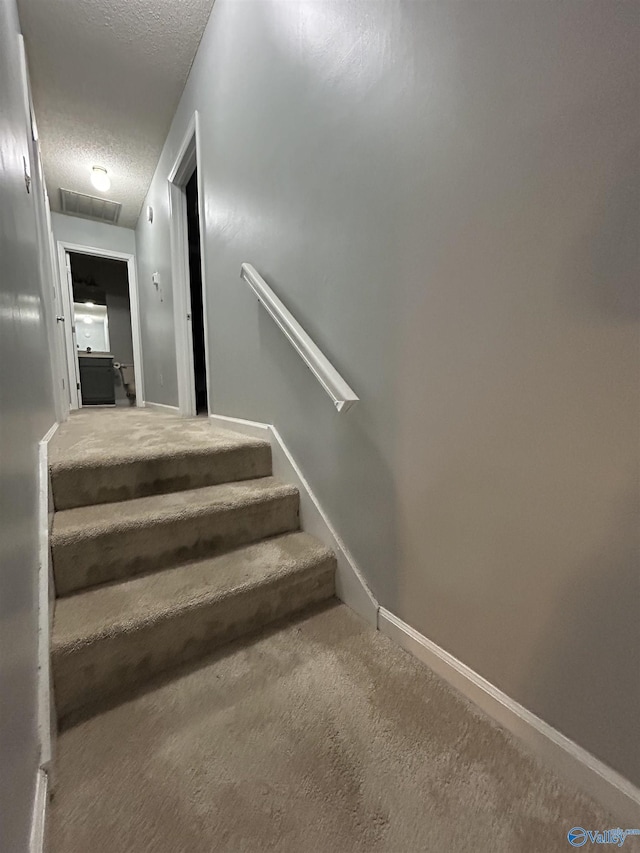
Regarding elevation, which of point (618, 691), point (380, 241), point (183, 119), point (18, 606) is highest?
point (183, 119)

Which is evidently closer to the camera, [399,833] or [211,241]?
[399,833]

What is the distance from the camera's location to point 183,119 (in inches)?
Answer: 100

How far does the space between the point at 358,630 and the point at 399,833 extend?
0.54m

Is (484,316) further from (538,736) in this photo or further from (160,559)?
(160,559)

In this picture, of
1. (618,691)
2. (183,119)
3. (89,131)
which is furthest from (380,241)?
(89,131)

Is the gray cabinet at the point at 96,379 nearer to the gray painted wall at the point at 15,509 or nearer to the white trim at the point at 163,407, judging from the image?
the white trim at the point at 163,407

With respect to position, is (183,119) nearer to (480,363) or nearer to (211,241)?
(211,241)

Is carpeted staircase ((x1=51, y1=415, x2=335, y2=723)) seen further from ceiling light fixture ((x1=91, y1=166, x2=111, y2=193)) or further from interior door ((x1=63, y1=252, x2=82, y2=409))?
interior door ((x1=63, y1=252, x2=82, y2=409))

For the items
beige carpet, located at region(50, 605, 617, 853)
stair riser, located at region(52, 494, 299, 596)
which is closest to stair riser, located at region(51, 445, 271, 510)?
stair riser, located at region(52, 494, 299, 596)

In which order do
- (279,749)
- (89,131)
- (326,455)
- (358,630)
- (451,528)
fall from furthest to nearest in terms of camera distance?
(89,131)
(326,455)
(358,630)
(451,528)
(279,749)

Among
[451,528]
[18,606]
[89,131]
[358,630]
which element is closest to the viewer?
[18,606]

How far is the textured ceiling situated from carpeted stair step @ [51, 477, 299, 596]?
2822mm

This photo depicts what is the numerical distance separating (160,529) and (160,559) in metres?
0.11

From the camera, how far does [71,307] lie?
14.1ft
